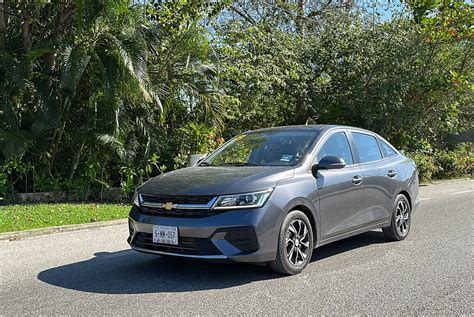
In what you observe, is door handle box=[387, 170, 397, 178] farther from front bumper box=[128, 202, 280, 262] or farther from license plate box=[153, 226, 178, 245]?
license plate box=[153, 226, 178, 245]

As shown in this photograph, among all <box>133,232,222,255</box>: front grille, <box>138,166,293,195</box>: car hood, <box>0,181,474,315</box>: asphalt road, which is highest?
<box>138,166,293,195</box>: car hood

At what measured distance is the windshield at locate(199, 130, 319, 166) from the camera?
6.20m

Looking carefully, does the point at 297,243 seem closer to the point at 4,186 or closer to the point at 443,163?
the point at 4,186

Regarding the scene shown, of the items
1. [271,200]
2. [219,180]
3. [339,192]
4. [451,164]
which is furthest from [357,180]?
[451,164]

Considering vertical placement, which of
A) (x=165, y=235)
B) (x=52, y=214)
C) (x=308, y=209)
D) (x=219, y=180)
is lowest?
(x=52, y=214)

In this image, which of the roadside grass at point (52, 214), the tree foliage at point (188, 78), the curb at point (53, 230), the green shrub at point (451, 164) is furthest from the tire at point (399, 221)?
the green shrub at point (451, 164)

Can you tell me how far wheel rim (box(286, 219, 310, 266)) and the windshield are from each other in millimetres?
742

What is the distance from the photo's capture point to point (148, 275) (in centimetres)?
578

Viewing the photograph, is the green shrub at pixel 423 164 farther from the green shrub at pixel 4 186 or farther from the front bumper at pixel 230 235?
the front bumper at pixel 230 235

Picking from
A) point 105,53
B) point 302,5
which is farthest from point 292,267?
point 302,5

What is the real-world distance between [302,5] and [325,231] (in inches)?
663

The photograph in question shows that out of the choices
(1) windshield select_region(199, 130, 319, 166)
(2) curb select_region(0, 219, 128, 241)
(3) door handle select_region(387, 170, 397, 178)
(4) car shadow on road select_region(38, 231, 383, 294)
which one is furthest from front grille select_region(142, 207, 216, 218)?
(2) curb select_region(0, 219, 128, 241)

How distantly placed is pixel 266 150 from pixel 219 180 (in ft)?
3.83

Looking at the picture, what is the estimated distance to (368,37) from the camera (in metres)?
17.7
